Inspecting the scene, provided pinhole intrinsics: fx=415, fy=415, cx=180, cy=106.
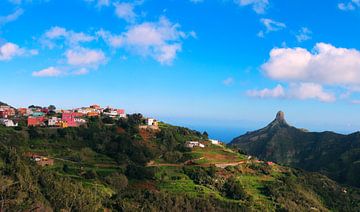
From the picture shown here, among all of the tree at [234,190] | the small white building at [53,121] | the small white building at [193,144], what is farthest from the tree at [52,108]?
the tree at [234,190]

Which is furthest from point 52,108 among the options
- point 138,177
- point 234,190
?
point 234,190

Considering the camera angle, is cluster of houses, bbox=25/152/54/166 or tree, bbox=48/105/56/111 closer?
cluster of houses, bbox=25/152/54/166

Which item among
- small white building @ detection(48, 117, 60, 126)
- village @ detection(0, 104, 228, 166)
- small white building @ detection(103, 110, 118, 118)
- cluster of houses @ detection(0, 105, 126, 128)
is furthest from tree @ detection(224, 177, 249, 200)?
small white building @ detection(103, 110, 118, 118)

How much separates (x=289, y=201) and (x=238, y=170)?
13.4 metres

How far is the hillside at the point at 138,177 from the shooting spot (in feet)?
159

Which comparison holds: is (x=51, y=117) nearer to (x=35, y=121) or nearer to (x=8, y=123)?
(x=35, y=121)

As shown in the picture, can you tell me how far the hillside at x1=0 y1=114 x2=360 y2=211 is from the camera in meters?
48.3

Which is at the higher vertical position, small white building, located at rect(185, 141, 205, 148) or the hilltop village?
the hilltop village

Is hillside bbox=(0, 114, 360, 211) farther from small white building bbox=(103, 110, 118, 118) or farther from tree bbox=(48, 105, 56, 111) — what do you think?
tree bbox=(48, 105, 56, 111)

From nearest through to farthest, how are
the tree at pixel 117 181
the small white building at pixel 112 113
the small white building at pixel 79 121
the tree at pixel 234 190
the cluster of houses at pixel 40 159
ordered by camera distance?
the tree at pixel 117 181, the cluster of houses at pixel 40 159, the tree at pixel 234 190, the small white building at pixel 79 121, the small white building at pixel 112 113

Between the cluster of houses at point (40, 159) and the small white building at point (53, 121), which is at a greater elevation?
the small white building at point (53, 121)

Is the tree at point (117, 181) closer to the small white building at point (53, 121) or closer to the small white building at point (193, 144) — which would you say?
the small white building at point (193, 144)

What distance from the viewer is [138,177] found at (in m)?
68.8

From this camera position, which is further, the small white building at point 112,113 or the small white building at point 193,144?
the small white building at point 112,113
